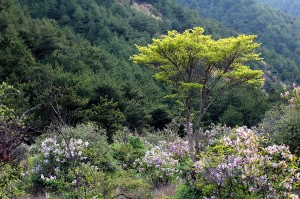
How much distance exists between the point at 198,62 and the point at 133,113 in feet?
58.4

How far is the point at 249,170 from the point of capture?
211 inches

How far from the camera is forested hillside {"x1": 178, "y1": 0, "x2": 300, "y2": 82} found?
76188mm

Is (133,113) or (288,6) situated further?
(288,6)

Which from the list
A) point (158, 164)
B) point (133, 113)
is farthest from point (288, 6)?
point (158, 164)

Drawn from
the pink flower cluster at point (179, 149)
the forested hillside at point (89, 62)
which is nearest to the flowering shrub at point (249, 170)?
the forested hillside at point (89, 62)

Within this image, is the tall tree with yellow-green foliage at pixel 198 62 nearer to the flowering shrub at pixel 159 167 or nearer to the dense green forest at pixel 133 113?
the dense green forest at pixel 133 113

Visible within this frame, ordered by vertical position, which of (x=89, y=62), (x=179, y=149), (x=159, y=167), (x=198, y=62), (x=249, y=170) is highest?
(x=89, y=62)

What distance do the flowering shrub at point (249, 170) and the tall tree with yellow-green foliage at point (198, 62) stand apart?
3.25m

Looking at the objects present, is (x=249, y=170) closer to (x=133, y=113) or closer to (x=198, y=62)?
(x=198, y=62)

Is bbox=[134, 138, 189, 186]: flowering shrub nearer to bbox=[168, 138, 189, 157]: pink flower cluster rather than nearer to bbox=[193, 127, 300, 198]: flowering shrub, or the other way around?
bbox=[168, 138, 189, 157]: pink flower cluster

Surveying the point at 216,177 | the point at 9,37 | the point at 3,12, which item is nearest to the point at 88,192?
the point at 216,177

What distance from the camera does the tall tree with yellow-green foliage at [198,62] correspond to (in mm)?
9172

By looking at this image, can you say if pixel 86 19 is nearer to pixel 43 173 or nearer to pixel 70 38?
pixel 70 38

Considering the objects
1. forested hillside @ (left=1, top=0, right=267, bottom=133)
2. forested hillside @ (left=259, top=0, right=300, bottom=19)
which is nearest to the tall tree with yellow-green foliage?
forested hillside @ (left=1, top=0, right=267, bottom=133)
